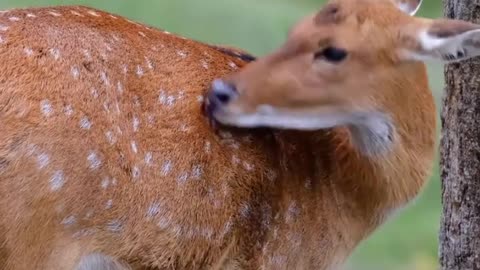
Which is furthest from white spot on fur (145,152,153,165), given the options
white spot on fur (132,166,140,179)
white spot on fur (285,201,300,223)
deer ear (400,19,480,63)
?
deer ear (400,19,480,63)

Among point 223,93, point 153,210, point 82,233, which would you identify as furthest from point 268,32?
point 82,233

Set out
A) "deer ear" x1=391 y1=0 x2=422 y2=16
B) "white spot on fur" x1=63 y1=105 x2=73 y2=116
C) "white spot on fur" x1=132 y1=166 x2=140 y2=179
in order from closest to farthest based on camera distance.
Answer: "white spot on fur" x1=63 y1=105 x2=73 y2=116, "white spot on fur" x1=132 y1=166 x2=140 y2=179, "deer ear" x1=391 y1=0 x2=422 y2=16

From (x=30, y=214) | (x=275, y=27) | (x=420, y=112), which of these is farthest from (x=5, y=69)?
(x=275, y=27)

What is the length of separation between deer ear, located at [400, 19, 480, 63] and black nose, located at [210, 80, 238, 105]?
0.74 meters

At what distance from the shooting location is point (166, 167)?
5336 millimetres

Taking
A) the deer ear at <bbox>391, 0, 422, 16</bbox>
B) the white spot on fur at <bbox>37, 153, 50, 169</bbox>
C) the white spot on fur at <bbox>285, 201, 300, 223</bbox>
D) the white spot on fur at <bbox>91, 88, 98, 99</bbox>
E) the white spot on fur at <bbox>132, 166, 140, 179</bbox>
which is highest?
the deer ear at <bbox>391, 0, 422, 16</bbox>

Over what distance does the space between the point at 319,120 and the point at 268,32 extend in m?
7.47

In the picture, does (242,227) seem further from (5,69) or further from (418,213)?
(418,213)

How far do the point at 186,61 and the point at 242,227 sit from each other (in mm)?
775

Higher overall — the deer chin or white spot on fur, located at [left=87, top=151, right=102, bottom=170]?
the deer chin

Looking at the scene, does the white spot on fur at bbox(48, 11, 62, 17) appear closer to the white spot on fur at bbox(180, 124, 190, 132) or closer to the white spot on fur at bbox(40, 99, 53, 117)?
the white spot on fur at bbox(40, 99, 53, 117)

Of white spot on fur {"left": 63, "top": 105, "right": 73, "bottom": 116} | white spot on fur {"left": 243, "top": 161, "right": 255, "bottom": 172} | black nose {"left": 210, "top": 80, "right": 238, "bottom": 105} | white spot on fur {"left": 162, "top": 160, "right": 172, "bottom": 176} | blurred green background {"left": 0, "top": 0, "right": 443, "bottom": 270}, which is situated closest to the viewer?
white spot on fur {"left": 63, "top": 105, "right": 73, "bottom": 116}

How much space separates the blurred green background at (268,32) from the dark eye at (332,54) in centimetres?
481

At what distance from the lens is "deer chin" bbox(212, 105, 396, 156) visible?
5414mm
